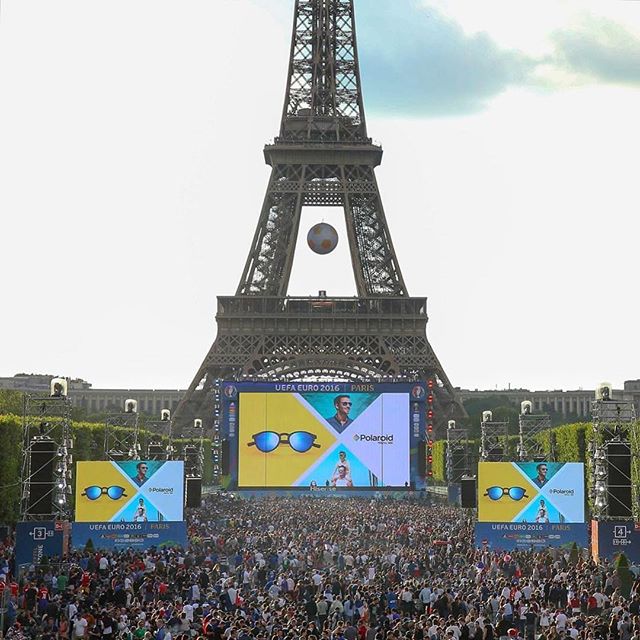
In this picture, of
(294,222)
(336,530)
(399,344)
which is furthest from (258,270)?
(336,530)

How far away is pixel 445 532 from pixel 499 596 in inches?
735

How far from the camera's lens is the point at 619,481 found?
38469mm

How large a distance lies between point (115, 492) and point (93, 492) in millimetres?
652

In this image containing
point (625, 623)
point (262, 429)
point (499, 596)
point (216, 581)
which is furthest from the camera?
point (262, 429)

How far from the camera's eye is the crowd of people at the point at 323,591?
22.5m

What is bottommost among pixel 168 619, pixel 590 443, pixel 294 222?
pixel 168 619

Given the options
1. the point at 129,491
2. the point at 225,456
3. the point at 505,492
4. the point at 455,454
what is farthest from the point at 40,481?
the point at 455,454

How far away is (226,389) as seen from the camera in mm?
62125

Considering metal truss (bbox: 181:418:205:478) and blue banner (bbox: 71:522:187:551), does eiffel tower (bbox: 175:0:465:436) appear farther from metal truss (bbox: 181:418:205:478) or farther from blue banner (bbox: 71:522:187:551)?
blue banner (bbox: 71:522:187:551)

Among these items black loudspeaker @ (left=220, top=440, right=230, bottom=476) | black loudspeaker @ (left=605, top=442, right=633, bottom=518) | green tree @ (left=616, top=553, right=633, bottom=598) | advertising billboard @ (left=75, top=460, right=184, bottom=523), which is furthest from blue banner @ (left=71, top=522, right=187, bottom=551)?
black loudspeaker @ (left=220, top=440, right=230, bottom=476)

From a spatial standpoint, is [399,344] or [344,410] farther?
[399,344]

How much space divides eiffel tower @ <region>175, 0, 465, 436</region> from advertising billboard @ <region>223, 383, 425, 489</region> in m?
21.5

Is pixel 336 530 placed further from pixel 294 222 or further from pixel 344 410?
pixel 294 222

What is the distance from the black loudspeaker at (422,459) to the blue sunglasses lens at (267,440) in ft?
22.6
